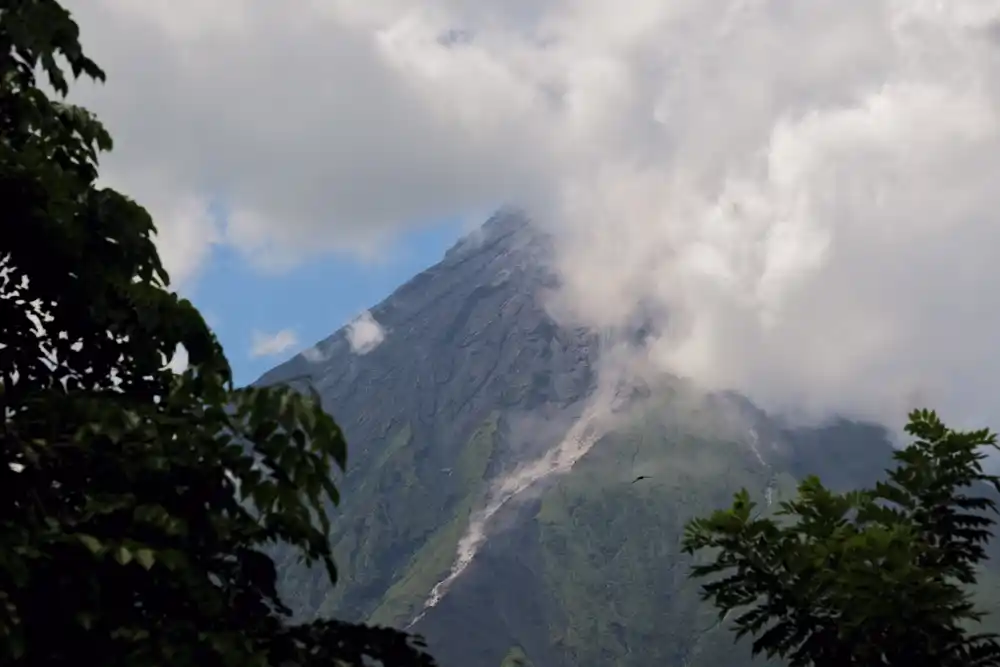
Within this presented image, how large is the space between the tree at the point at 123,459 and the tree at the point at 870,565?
5375 millimetres

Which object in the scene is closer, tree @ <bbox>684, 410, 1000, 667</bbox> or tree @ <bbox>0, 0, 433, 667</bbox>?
tree @ <bbox>0, 0, 433, 667</bbox>

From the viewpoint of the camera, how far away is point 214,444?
24.4 feet

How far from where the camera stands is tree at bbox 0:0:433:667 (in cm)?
703

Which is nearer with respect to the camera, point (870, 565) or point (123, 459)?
point (123, 459)

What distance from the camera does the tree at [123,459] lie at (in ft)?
23.1

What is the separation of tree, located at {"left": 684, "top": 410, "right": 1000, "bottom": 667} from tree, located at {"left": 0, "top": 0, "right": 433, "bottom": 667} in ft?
17.6

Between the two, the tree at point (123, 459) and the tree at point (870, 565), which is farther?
the tree at point (870, 565)

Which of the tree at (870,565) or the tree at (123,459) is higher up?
the tree at (123,459)

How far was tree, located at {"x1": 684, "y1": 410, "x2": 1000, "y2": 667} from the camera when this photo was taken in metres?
12.0

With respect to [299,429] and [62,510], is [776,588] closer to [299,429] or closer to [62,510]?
[299,429]

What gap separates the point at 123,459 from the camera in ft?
23.7

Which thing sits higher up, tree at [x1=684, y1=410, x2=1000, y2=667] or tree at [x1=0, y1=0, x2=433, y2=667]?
tree at [x1=0, y1=0, x2=433, y2=667]

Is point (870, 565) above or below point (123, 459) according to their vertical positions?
below

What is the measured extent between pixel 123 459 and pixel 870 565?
8120 mm
